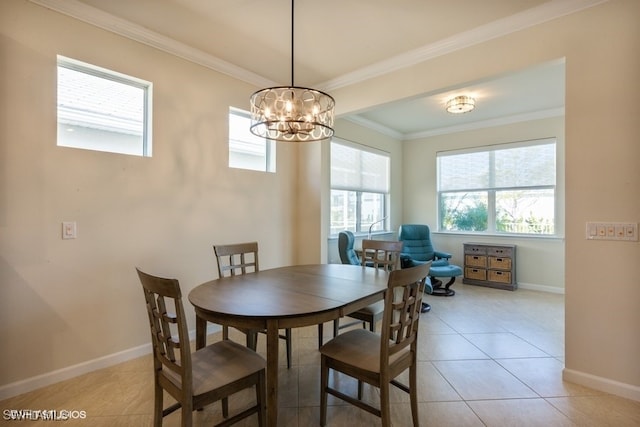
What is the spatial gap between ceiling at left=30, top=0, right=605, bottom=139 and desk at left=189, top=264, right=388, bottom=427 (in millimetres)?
2042

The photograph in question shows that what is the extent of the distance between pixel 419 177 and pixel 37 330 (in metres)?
5.67

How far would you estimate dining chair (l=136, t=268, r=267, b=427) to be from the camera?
1.38 m

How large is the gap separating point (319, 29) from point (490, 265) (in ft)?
14.3

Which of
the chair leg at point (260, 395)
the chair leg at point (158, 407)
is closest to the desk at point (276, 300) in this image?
the chair leg at point (260, 395)

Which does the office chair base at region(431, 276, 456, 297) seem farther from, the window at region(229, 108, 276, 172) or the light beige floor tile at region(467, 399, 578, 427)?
the window at region(229, 108, 276, 172)

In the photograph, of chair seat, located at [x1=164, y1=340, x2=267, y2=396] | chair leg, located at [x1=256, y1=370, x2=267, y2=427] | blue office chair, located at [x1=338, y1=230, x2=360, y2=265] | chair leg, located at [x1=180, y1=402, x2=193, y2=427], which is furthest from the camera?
blue office chair, located at [x1=338, y1=230, x2=360, y2=265]

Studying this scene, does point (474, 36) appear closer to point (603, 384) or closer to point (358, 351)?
point (358, 351)

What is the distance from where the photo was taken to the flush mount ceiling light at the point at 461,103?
13.3ft

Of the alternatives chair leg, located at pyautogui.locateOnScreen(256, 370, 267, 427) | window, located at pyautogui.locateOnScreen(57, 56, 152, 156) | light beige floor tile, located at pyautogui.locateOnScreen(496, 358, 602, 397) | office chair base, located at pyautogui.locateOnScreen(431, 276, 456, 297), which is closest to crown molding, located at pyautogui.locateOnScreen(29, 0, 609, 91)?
window, located at pyautogui.locateOnScreen(57, 56, 152, 156)

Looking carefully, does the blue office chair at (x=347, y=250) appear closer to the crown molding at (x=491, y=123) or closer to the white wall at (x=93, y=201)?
the white wall at (x=93, y=201)

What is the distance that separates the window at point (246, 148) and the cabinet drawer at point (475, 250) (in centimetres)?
354

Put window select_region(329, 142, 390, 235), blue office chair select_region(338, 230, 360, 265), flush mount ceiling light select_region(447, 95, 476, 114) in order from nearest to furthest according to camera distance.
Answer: blue office chair select_region(338, 230, 360, 265), flush mount ceiling light select_region(447, 95, 476, 114), window select_region(329, 142, 390, 235)

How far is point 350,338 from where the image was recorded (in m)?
1.95

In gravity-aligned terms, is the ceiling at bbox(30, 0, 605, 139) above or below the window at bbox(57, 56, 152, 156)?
above
